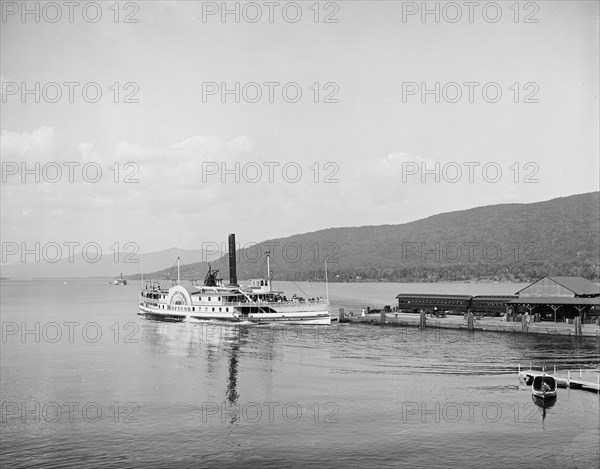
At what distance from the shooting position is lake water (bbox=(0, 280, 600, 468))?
30859 millimetres

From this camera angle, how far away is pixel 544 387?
1599 inches

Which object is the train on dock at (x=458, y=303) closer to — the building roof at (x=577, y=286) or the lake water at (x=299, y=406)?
the building roof at (x=577, y=286)

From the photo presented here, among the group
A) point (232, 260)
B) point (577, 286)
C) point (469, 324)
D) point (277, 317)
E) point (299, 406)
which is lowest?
point (299, 406)

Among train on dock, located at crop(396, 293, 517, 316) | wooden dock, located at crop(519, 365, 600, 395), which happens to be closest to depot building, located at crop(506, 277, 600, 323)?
train on dock, located at crop(396, 293, 517, 316)

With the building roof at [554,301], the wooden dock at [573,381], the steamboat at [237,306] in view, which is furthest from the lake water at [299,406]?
the steamboat at [237,306]

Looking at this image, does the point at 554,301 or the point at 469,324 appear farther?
the point at 469,324

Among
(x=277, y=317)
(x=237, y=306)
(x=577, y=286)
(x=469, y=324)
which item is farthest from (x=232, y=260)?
(x=577, y=286)

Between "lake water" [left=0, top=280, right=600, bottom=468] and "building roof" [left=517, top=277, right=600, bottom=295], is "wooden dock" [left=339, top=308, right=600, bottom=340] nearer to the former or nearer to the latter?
"lake water" [left=0, top=280, right=600, bottom=468]

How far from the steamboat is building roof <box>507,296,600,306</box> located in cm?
2698

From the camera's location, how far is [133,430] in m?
35.2

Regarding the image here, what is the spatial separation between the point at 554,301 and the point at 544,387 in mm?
39783

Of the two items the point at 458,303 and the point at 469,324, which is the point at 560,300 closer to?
the point at 469,324

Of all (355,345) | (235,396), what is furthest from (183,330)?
(235,396)

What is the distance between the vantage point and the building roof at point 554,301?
74.4 metres
